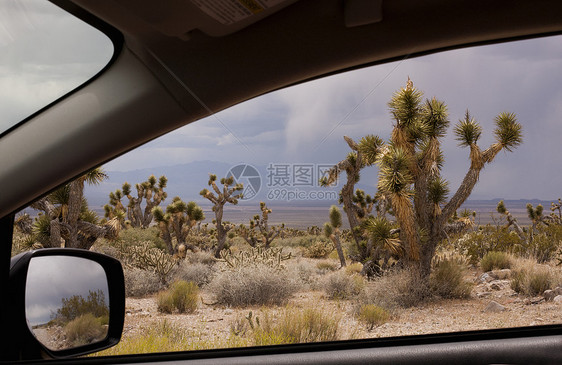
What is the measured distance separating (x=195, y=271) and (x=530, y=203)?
602 centimetres

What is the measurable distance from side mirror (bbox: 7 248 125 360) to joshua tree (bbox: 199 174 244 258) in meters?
6.55

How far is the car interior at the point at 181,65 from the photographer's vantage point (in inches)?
28.5

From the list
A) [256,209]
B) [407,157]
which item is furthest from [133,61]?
[256,209]

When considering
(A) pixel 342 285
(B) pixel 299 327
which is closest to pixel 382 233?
(A) pixel 342 285

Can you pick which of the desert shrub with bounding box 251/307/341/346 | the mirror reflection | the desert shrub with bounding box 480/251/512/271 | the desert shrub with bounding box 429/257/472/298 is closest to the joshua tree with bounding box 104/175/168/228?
the desert shrub with bounding box 251/307/341/346

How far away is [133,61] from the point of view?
77 centimetres

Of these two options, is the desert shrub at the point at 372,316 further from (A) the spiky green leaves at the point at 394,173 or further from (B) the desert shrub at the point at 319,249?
(B) the desert shrub at the point at 319,249

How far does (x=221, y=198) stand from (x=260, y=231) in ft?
3.23

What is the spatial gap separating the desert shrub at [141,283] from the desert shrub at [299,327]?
2433 mm

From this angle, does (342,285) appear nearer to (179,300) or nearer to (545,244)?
(179,300)

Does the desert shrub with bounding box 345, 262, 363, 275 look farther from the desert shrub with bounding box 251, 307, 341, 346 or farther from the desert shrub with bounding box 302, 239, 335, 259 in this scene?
the desert shrub with bounding box 251, 307, 341, 346

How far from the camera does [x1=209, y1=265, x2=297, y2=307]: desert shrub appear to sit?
17.4 ft

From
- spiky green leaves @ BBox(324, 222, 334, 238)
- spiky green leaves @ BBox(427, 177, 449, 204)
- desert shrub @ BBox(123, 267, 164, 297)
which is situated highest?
spiky green leaves @ BBox(427, 177, 449, 204)

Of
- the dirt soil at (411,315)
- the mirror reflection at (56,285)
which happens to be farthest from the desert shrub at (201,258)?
the mirror reflection at (56,285)
